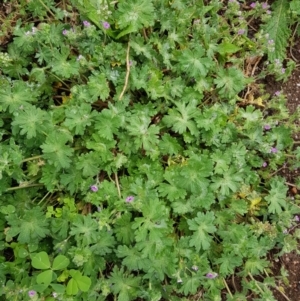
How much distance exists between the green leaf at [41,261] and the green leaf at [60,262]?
0.12ft

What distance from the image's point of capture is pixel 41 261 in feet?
8.55

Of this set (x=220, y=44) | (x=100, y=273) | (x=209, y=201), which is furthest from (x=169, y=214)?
(x=220, y=44)

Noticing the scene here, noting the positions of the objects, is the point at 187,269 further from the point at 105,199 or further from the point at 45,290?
the point at 45,290

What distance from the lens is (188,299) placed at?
2.95 m

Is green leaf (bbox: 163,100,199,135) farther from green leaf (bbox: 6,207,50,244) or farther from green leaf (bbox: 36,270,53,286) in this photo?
green leaf (bbox: 36,270,53,286)

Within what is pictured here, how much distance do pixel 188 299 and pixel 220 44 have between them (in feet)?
5.35

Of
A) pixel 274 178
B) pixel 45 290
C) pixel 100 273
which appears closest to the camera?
pixel 45 290

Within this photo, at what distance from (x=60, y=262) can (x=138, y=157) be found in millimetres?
754

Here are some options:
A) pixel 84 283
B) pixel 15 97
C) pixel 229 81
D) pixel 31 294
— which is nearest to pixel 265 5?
pixel 229 81

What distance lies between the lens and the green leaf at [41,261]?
8.51ft

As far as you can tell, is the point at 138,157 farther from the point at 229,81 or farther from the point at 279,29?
the point at 279,29

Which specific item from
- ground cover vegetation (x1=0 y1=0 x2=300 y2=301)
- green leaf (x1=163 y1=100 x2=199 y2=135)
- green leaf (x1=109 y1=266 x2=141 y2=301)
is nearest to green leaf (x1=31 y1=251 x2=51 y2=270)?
ground cover vegetation (x1=0 y1=0 x2=300 y2=301)

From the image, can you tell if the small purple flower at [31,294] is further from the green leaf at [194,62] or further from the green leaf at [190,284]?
the green leaf at [194,62]

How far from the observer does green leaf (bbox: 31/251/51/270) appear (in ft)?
8.51
